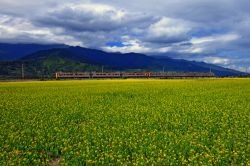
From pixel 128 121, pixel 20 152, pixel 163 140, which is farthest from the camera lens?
pixel 128 121

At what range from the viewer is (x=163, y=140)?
15.4 meters

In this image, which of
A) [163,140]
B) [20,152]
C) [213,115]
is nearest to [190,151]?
[163,140]

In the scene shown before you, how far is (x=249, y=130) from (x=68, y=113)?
14.4m

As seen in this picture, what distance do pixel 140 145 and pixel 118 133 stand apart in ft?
9.62

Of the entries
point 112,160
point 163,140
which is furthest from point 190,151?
point 112,160

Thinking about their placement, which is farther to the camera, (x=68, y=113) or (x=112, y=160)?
(x=68, y=113)

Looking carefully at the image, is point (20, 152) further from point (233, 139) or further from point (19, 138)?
point (233, 139)

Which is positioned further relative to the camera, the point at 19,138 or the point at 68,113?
the point at 68,113

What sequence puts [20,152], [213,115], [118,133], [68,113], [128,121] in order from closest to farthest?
1. [20,152]
2. [118,133]
3. [128,121]
4. [213,115]
5. [68,113]

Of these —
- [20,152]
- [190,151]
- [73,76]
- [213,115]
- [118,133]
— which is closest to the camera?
[190,151]

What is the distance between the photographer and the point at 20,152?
14.0 m

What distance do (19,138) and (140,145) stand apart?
649 cm

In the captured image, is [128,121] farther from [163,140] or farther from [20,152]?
[20,152]

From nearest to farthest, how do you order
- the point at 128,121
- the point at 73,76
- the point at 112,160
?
the point at 112,160, the point at 128,121, the point at 73,76
